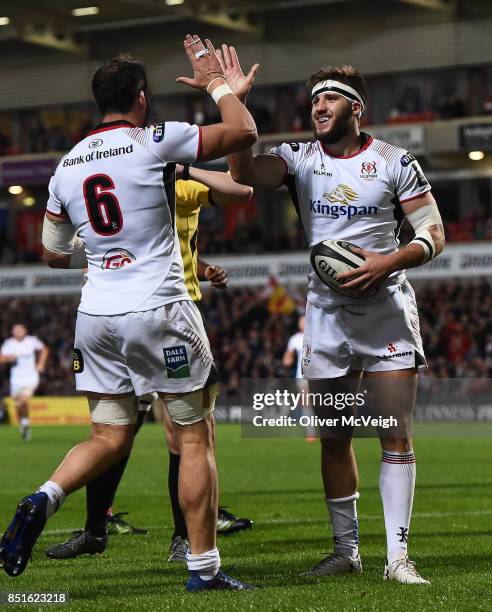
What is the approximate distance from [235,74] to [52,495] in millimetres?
2063

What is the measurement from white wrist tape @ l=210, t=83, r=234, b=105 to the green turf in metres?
2.10

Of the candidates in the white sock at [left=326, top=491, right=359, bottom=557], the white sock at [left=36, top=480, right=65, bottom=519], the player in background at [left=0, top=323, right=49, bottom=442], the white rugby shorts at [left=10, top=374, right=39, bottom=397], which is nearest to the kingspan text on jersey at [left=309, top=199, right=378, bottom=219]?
the white sock at [left=326, top=491, right=359, bottom=557]

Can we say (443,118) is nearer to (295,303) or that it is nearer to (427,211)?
(295,303)

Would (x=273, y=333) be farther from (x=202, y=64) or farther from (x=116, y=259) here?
(x=116, y=259)

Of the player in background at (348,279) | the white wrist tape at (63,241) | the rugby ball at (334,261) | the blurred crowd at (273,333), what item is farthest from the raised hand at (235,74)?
the blurred crowd at (273,333)

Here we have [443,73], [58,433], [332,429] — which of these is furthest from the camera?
[443,73]

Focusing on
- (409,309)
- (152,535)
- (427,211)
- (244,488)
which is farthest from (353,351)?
(244,488)

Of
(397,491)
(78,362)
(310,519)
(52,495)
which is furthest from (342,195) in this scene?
(310,519)

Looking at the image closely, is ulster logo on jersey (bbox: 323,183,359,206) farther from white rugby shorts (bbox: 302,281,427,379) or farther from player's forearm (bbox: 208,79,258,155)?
player's forearm (bbox: 208,79,258,155)

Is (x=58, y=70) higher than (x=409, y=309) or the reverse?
higher

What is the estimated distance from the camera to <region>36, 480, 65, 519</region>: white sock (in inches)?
205

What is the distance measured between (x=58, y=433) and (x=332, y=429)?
19495mm

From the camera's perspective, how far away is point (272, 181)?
6.21 meters

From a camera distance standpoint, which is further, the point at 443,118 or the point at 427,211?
the point at 443,118
